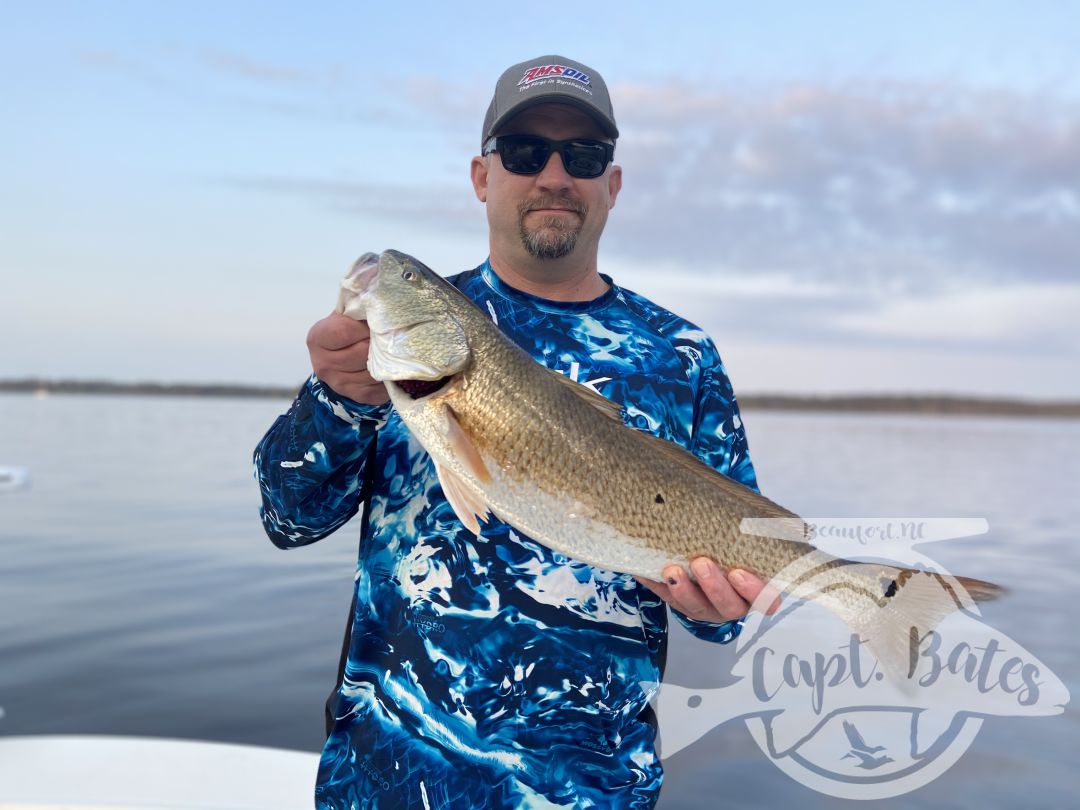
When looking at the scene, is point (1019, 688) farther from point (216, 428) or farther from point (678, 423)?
point (216, 428)

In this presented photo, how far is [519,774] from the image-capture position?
2.67 meters

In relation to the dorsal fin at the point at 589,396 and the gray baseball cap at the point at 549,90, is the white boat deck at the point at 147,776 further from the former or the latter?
the gray baseball cap at the point at 549,90

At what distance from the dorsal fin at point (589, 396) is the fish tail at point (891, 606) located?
943mm

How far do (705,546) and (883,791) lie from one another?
20.9 ft

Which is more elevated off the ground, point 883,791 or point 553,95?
point 553,95

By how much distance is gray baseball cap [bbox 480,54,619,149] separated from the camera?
10.9ft

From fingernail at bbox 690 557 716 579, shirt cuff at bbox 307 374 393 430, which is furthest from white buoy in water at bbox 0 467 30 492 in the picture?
fingernail at bbox 690 557 716 579

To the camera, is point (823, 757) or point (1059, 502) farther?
point (1059, 502)

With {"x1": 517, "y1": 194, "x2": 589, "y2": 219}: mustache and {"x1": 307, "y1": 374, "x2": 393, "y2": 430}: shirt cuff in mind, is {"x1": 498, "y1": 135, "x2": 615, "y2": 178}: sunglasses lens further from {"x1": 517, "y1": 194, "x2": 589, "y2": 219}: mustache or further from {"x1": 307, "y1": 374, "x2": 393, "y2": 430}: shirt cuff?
{"x1": 307, "y1": 374, "x2": 393, "y2": 430}: shirt cuff

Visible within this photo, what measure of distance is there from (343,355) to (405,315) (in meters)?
0.30

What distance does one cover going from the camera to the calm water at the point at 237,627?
27.0 ft

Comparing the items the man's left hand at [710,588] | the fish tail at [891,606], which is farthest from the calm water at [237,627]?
the man's left hand at [710,588]

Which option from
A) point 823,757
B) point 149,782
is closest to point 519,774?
point 149,782

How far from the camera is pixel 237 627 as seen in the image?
35.0 feet
